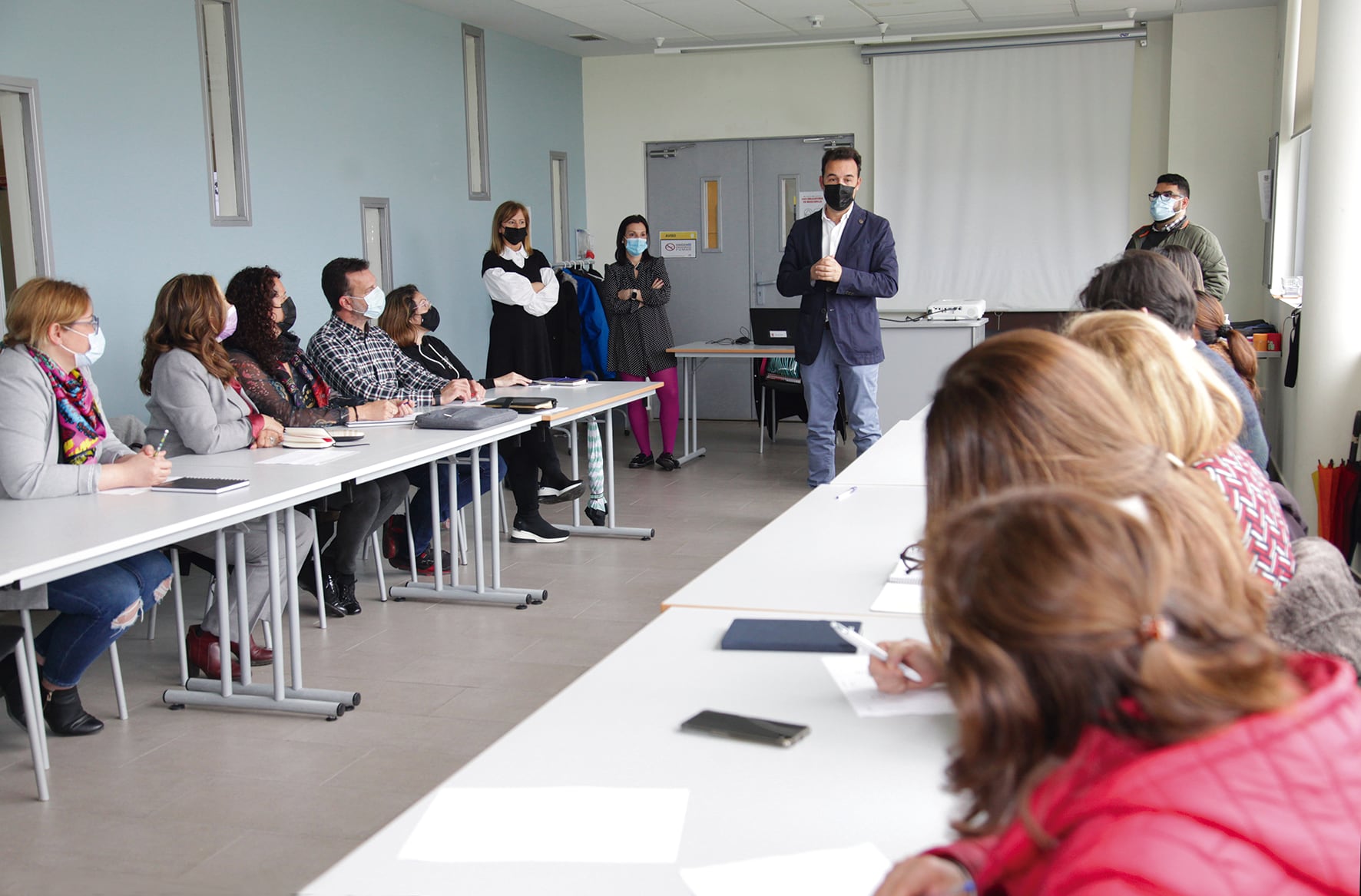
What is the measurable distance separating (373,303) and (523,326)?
1826 millimetres

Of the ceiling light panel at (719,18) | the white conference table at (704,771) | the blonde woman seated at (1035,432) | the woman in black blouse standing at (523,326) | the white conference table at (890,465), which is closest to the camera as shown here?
the blonde woman seated at (1035,432)

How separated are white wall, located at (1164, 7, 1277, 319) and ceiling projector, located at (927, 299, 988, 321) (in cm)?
183

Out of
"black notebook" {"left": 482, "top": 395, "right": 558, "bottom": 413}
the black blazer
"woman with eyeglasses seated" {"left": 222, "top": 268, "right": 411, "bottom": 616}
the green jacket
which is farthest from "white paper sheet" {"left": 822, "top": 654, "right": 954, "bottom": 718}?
the green jacket

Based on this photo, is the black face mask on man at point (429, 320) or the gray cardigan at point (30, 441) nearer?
the gray cardigan at point (30, 441)

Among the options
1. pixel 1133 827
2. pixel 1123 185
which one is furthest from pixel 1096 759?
pixel 1123 185

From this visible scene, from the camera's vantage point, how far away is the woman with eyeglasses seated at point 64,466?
3.08m

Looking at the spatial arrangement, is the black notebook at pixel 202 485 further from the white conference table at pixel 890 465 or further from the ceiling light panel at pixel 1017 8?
the ceiling light panel at pixel 1017 8

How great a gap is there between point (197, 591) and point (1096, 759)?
15.6 ft

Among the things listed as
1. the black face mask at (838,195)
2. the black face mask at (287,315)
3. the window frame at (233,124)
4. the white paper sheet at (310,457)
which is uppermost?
the window frame at (233,124)

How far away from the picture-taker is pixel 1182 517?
0.99 metres

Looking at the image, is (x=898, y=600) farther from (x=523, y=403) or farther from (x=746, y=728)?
(x=523, y=403)

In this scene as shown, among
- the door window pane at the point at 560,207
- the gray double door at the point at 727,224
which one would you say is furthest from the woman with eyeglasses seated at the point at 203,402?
the gray double door at the point at 727,224

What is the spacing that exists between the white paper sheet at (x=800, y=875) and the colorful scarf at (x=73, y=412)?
2.72 meters

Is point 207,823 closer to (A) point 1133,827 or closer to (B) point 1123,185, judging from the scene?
(A) point 1133,827
